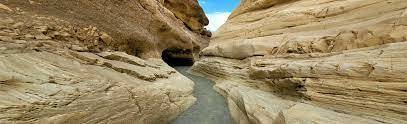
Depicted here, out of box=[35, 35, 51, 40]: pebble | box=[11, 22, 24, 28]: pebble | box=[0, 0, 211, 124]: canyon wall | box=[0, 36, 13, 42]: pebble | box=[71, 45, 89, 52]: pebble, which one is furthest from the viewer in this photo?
box=[71, 45, 89, 52]: pebble

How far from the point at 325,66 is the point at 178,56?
21205 mm

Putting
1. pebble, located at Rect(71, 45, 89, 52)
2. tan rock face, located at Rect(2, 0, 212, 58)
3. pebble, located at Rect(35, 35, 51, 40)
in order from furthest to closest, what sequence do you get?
tan rock face, located at Rect(2, 0, 212, 58) < pebble, located at Rect(71, 45, 89, 52) < pebble, located at Rect(35, 35, 51, 40)

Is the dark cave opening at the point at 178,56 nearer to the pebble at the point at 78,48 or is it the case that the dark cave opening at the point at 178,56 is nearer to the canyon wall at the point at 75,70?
the canyon wall at the point at 75,70

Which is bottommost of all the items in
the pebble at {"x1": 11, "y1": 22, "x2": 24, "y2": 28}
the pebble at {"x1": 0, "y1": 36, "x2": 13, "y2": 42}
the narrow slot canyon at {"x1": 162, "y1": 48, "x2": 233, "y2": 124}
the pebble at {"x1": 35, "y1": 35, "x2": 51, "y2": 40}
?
the narrow slot canyon at {"x1": 162, "y1": 48, "x2": 233, "y2": 124}

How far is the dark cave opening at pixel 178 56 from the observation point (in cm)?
2670

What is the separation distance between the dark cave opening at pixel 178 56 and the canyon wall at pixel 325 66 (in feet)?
43.9

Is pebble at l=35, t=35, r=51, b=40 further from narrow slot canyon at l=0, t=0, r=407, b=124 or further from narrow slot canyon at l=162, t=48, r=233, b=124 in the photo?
narrow slot canyon at l=162, t=48, r=233, b=124

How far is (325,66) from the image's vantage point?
707cm

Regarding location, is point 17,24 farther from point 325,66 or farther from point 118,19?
point 325,66

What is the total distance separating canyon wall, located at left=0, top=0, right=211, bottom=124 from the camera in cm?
518

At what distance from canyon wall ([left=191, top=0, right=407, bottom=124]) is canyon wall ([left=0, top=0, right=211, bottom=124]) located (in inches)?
120

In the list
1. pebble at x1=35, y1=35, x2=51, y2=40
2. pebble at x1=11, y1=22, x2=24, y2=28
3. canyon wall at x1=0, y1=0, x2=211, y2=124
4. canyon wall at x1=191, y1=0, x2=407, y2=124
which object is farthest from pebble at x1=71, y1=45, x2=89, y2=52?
canyon wall at x1=191, y1=0, x2=407, y2=124

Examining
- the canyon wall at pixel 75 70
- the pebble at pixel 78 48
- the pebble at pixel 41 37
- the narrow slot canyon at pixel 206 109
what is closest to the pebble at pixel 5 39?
the canyon wall at pixel 75 70

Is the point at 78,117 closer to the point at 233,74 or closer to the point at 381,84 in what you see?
the point at 381,84
